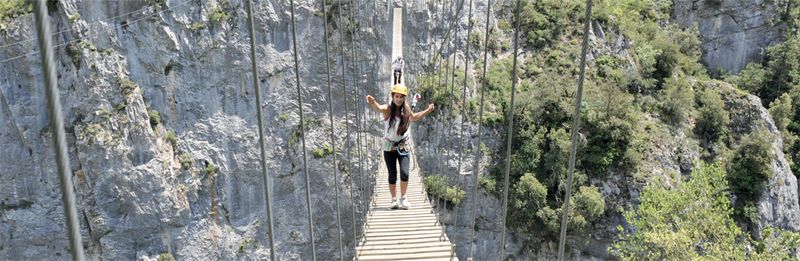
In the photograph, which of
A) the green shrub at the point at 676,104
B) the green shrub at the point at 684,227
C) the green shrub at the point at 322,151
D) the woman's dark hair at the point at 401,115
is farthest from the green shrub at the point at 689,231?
the green shrub at the point at 322,151

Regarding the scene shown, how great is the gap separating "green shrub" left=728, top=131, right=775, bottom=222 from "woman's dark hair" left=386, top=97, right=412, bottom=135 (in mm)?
16539

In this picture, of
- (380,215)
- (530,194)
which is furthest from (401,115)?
(530,194)

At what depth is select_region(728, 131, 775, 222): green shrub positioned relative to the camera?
1636 cm

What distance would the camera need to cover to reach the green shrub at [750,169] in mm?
16359

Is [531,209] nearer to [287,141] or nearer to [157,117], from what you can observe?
[287,141]

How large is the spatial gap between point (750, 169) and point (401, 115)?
56.1 feet

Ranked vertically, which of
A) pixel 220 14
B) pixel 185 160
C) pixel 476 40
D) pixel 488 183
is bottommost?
pixel 488 183

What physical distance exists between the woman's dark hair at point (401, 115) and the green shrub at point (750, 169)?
16.5 metres

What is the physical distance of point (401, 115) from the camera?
177 inches

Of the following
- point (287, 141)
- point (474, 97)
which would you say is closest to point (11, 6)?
point (287, 141)

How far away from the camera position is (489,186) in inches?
610

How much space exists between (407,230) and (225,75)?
41.1 feet

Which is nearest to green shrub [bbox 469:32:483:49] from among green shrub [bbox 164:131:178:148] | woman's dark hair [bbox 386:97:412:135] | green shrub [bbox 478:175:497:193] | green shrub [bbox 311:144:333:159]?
green shrub [bbox 478:175:497:193]

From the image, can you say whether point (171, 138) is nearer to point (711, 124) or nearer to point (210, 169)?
point (210, 169)
